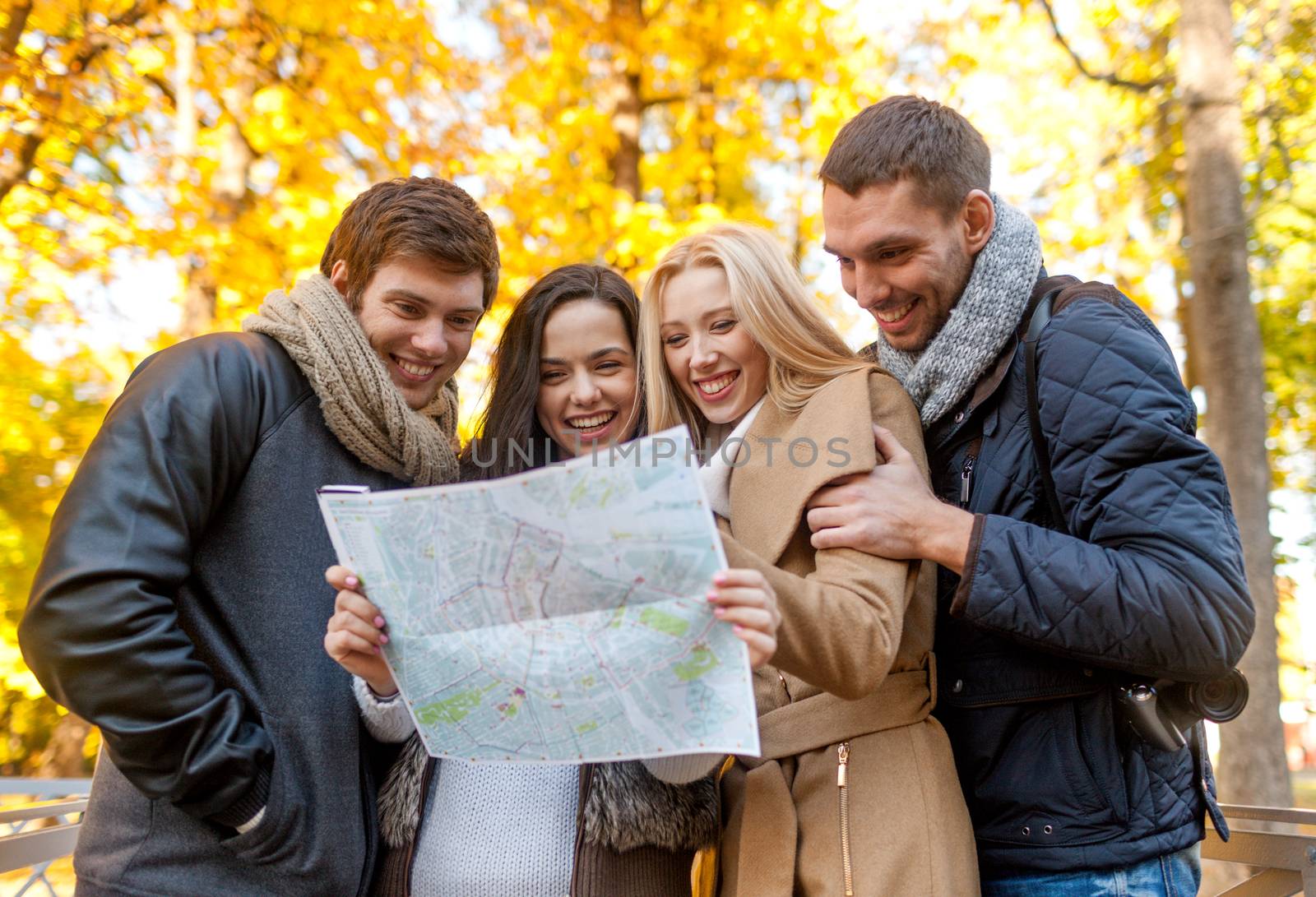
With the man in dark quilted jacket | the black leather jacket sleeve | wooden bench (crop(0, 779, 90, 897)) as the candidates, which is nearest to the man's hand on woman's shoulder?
the man in dark quilted jacket

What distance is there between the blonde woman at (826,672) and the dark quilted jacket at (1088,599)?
0.12 m

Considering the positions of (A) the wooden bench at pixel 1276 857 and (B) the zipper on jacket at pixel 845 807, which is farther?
(A) the wooden bench at pixel 1276 857

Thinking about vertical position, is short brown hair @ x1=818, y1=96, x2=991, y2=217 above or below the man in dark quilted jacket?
above

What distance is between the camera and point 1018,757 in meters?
2.01

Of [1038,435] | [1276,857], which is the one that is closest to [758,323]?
[1038,435]

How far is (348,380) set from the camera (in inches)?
87.3

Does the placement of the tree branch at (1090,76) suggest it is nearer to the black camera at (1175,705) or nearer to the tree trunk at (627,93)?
the tree trunk at (627,93)

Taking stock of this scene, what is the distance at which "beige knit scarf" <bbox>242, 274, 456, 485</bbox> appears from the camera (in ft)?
7.21

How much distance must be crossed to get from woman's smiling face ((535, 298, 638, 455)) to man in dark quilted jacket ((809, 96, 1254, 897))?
0.81m

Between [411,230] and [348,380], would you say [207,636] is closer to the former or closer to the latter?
[348,380]

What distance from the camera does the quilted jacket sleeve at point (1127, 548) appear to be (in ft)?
5.97

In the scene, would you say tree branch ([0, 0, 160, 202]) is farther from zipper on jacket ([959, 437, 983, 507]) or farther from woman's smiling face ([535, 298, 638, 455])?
zipper on jacket ([959, 437, 983, 507])

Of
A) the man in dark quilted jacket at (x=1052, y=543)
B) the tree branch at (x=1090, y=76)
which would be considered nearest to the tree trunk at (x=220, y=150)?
the man in dark quilted jacket at (x=1052, y=543)

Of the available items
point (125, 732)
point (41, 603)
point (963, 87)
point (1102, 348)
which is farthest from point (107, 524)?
point (963, 87)
